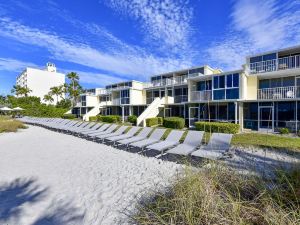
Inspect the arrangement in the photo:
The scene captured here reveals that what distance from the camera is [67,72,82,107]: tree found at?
148 ft

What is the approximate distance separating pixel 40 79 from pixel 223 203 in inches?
3813

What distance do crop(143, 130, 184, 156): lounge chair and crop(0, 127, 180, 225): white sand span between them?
0.59 metres

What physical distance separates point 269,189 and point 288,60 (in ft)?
57.8

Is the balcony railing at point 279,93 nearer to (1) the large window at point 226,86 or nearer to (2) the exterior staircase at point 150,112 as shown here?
(1) the large window at point 226,86

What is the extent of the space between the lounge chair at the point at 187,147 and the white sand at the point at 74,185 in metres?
0.57

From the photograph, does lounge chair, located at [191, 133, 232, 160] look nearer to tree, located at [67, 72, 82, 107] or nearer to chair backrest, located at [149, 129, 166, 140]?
chair backrest, located at [149, 129, 166, 140]

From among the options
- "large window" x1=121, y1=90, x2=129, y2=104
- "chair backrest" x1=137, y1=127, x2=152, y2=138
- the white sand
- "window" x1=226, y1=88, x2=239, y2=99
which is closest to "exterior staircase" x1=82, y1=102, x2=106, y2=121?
"large window" x1=121, y1=90, x2=129, y2=104

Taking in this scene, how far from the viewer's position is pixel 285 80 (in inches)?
667

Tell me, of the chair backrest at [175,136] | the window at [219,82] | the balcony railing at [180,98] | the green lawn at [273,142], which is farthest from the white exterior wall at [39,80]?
the green lawn at [273,142]

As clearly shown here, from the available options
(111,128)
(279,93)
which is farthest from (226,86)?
(111,128)

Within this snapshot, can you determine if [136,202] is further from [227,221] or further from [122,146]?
[122,146]

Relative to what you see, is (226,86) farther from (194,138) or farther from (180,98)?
(194,138)

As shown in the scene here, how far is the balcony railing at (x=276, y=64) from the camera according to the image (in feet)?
52.7

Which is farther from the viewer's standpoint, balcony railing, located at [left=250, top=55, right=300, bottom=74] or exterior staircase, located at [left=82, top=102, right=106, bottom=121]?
exterior staircase, located at [left=82, top=102, right=106, bottom=121]
